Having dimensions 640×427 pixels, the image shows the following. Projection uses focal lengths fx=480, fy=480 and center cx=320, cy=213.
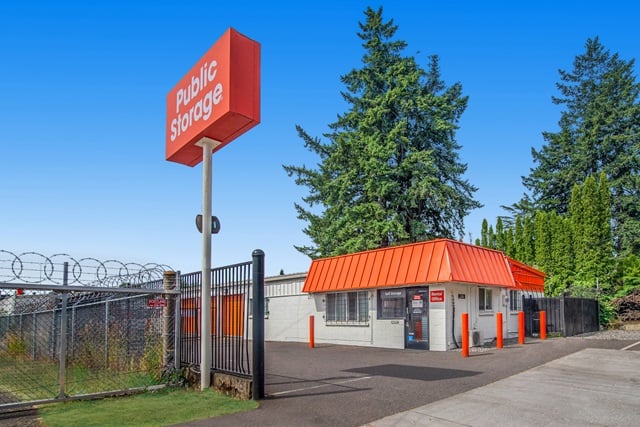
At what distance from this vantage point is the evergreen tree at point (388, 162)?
98.9 ft

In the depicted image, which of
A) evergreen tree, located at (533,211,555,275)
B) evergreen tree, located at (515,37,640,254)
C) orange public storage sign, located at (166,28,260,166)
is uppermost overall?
evergreen tree, located at (515,37,640,254)

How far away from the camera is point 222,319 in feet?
30.2

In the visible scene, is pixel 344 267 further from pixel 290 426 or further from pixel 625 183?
pixel 625 183

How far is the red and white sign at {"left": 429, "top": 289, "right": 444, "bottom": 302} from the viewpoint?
1667 cm

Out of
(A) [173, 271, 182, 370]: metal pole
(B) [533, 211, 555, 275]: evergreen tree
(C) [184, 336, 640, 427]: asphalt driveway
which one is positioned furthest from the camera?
(B) [533, 211, 555, 275]: evergreen tree

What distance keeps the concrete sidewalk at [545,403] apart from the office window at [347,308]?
9.76 meters

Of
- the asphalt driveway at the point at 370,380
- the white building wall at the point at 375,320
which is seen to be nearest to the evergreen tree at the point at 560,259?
the white building wall at the point at 375,320

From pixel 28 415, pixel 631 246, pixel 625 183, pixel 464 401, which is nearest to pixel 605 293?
pixel 631 246

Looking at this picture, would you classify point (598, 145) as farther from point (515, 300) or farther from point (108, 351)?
point (108, 351)

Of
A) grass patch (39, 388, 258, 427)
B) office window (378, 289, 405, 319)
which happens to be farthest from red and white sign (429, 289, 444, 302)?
grass patch (39, 388, 258, 427)

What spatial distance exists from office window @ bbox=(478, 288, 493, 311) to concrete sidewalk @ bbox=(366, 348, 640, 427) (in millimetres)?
7937

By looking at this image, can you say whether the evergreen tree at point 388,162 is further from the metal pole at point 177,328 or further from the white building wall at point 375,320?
the metal pole at point 177,328

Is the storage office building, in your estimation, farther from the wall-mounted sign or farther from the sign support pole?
the sign support pole

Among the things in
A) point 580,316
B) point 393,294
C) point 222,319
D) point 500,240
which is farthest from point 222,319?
point 500,240
